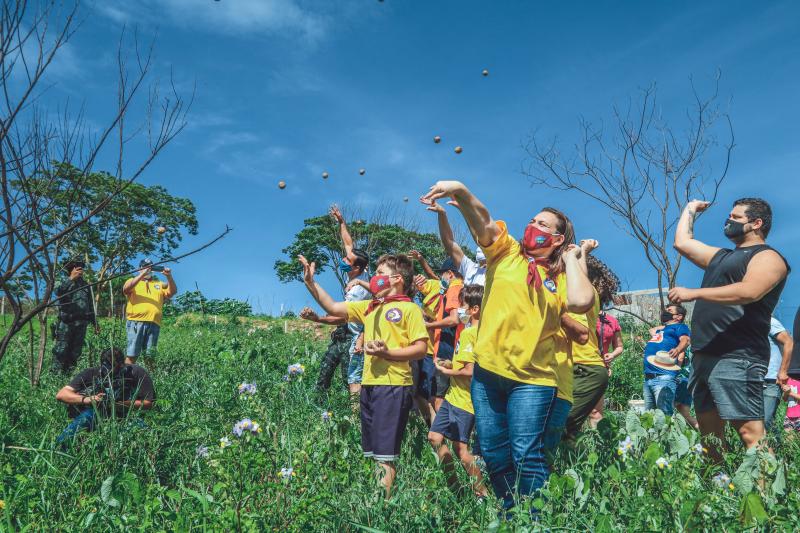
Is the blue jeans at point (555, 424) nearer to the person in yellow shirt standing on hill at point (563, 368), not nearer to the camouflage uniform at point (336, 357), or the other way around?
the person in yellow shirt standing on hill at point (563, 368)

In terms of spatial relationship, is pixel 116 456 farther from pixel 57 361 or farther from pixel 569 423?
pixel 57 361

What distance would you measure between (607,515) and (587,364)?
1.51 metres

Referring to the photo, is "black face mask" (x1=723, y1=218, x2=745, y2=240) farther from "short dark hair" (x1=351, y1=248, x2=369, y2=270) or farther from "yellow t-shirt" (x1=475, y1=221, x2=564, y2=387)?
"short dark hair" (x1=351, y1=248, x2=369, y2=270)

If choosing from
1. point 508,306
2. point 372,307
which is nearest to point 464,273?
point 372,307

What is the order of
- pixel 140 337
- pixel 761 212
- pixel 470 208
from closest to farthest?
1. pixel 470 208
2. pixel 761 212
3. pixel 140 337

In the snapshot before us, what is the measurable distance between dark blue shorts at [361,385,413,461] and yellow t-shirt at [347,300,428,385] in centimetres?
6

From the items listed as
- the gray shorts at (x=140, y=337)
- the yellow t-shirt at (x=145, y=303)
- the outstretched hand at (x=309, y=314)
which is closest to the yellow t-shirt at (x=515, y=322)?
the outstretched hand at (x=309, y=314)

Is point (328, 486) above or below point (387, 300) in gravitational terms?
below

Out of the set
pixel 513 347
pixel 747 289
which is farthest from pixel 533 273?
pixel 747 289

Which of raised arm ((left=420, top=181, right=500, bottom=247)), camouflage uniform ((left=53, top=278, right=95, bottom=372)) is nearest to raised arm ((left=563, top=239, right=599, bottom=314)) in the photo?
raised arm ((left=420, top=181, right=500, bottom=247))

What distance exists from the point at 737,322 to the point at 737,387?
36 centimetres

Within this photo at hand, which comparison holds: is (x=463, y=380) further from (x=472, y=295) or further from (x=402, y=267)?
(x=402, y=267)

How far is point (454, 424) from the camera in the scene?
371 centimetres

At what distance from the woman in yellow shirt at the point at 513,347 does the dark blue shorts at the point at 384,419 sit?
810 millimetres
